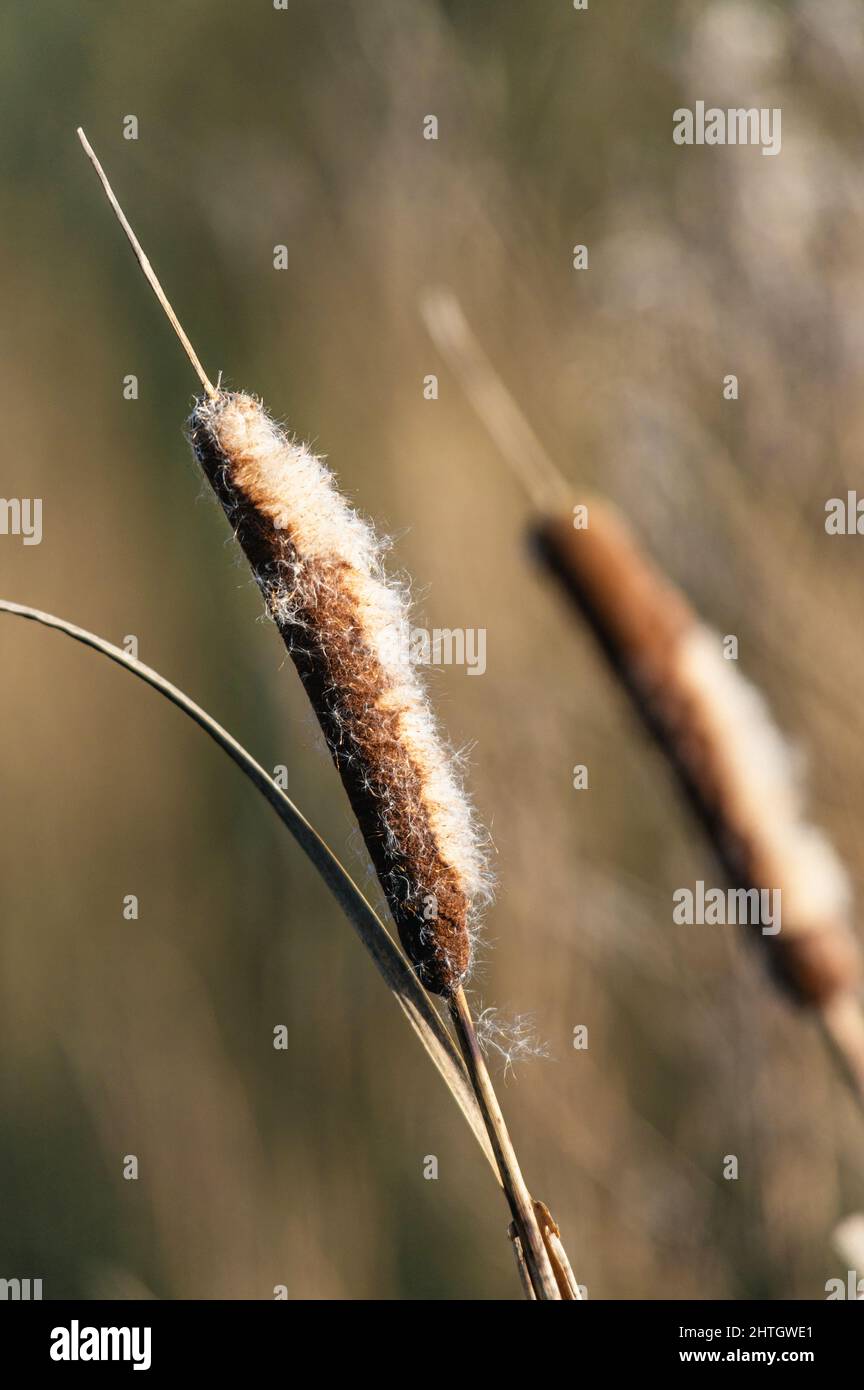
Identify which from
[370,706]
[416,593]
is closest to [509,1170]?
[370,706]

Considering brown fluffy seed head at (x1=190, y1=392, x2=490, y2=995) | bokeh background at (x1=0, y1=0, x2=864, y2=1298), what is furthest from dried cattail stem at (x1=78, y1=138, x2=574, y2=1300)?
bokeh background at (x1=0, y1=0, x2=864, y2=1298)

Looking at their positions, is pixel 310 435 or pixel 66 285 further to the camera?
pixel 66 285

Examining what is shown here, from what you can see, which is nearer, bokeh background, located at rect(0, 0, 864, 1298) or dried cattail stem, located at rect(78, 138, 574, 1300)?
dried cattail stem, located at rect(78, 138, 574, 1300)

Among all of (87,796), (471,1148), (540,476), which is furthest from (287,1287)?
(540,476)

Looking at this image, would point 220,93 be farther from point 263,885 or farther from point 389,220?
point 263,885

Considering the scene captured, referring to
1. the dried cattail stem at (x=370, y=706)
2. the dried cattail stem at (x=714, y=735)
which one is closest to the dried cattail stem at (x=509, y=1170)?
the dried cattail stem at (x=370, y=706)
